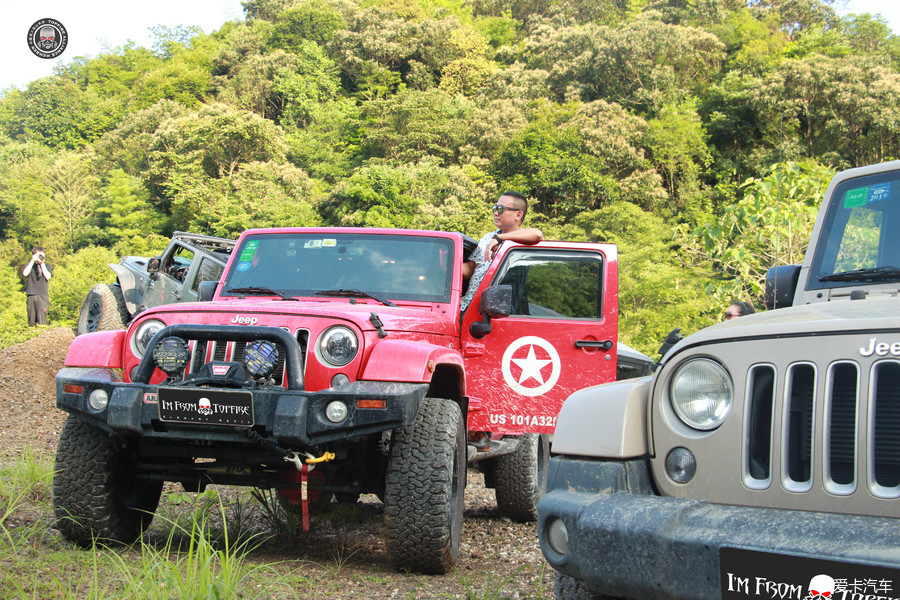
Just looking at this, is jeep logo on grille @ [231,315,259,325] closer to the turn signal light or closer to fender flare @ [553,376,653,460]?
the turn signal light

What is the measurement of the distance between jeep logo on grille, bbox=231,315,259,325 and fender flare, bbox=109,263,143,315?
345 inches

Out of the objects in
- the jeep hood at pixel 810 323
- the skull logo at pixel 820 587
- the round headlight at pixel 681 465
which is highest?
the jeep hood at pixel 810 323

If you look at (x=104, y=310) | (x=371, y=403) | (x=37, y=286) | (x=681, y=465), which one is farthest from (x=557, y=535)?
(x=37, y=286)

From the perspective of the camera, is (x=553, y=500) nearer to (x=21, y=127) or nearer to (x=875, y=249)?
(x=875, y=249)

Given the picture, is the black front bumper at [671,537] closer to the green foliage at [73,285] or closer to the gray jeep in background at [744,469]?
the gray jeep in background at [744,469]

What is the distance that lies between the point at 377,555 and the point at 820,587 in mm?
3043

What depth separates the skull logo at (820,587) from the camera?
1.79m

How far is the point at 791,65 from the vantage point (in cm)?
3775

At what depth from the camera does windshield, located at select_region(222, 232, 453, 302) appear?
16.6ft

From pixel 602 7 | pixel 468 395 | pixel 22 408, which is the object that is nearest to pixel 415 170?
pixel 22 408

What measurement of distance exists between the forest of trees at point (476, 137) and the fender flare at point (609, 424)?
37.0 feet

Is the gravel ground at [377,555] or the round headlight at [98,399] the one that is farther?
the round headlight at [98,399]

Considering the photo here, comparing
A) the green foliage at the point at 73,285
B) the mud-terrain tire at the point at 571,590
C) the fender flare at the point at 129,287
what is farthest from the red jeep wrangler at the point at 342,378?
the green foliage at the point at 73,285

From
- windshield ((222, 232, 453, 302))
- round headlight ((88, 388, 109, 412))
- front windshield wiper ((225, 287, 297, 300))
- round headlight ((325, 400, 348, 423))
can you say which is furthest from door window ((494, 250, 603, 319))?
round headlight ((88, 388, 109, 412))
